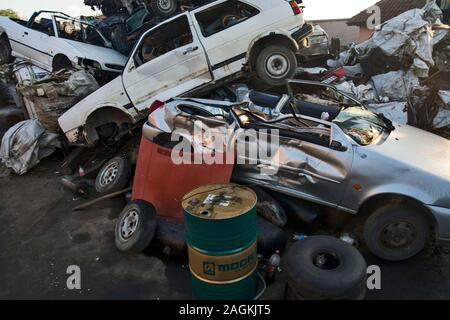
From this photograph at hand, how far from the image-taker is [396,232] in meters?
3.64

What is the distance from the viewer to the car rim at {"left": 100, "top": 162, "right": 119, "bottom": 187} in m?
5.45

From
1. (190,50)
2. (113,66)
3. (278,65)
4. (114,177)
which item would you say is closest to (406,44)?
(278,65)

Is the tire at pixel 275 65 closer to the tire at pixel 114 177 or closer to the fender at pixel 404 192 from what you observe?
the tire at pixel 114 177

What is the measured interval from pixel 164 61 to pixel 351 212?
4036 millimetres

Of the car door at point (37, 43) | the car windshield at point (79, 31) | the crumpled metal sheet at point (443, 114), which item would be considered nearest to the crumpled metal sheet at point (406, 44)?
the crumpled metal sheet at point (443, 114)

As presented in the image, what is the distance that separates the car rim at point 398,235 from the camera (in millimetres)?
3611

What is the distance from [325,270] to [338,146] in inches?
54.9

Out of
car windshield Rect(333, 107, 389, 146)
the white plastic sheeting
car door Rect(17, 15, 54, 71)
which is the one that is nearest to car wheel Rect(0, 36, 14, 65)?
car door Rect(17, 15, 54, 71)

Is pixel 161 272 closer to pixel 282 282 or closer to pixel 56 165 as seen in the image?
pixel 282 282

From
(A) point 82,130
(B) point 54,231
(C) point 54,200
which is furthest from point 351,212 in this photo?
(A) point 82,130

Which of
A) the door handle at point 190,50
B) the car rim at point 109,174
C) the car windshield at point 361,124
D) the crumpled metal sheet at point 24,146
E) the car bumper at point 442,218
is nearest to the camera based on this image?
the car bumper at point 442,218

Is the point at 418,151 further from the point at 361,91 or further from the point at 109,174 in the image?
the point at 109,174

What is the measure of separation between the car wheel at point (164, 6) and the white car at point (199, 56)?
210 cm

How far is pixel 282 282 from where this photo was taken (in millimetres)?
3516
